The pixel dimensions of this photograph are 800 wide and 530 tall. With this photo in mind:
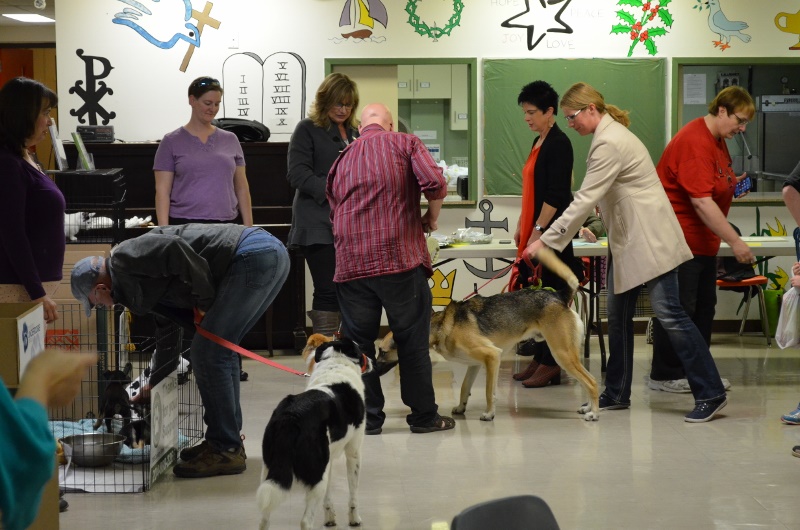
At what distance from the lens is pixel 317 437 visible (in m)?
3.46

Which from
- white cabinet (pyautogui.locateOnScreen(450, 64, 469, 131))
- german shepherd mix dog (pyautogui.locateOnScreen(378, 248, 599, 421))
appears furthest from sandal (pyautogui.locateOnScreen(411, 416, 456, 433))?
white cabinet (pyautogui.locateOnScreen(450, 64, 469, 131))

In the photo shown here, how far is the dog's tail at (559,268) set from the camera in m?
5.38

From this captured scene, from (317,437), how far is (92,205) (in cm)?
321

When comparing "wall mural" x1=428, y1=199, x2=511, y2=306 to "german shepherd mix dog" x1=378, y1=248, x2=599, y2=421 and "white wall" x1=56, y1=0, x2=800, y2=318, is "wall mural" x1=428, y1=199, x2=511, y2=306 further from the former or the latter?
"german shepherd mix dog" x1=378, y1=248, x2=599, y2=421

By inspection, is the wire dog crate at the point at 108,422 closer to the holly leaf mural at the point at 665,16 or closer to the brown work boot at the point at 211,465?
the brown work boot at the point at 211,465

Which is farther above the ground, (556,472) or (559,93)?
(559,93)

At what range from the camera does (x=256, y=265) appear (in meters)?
4.18

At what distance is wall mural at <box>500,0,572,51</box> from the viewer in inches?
317

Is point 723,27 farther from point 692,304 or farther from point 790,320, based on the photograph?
point 790,320

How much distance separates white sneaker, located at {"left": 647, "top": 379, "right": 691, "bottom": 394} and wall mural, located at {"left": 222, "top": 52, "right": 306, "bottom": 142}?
11.5 feet

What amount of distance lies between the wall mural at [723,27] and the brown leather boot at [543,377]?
3390 mm

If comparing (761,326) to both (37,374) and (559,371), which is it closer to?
(559,371)

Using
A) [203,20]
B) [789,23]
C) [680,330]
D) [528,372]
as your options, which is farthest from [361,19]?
[680,330]

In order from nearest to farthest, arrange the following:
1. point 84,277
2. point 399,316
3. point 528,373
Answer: point 84,277 < point 399,316 < point 528,373
